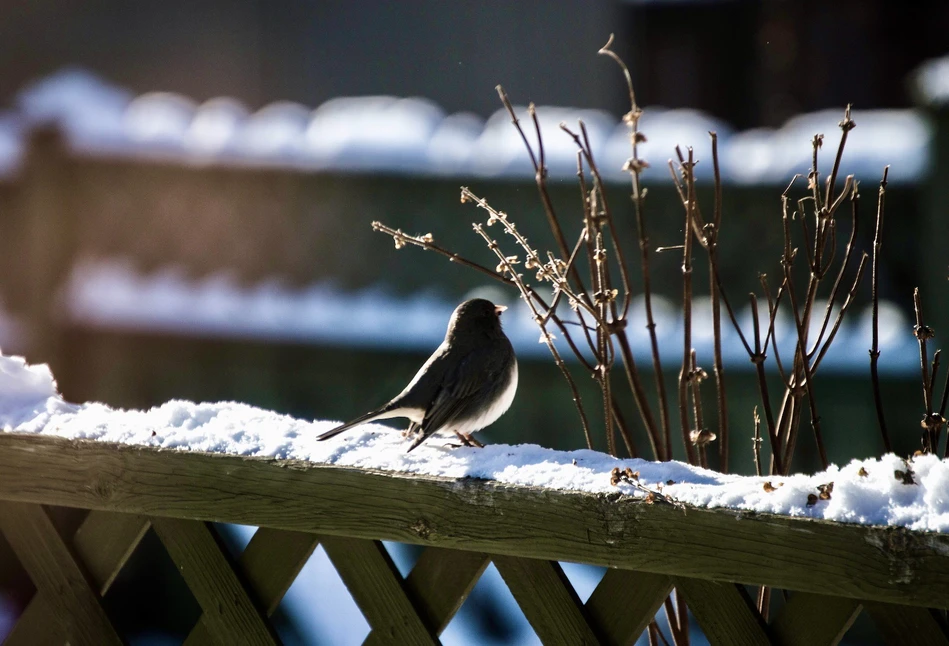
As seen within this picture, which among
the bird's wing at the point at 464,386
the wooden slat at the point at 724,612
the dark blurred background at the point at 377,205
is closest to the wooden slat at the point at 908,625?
the wooden slat at the point at 724,612

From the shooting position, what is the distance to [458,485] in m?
1.44

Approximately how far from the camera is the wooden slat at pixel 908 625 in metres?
1.19

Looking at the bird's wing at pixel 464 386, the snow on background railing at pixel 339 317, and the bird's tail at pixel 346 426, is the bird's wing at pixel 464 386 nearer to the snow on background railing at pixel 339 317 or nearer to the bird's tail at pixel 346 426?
the bird's tail at pixel 346 426

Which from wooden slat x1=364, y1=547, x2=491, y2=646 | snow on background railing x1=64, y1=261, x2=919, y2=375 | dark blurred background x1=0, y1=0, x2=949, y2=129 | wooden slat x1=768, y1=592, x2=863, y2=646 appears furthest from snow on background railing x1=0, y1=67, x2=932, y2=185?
wooden slat x1=768, y1=592, x2=863, y2=646

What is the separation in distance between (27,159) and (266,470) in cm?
490

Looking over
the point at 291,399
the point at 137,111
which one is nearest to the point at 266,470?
the point at 291,399

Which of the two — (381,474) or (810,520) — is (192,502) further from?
(810,520)

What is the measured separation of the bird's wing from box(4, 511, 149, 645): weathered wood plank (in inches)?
32.9

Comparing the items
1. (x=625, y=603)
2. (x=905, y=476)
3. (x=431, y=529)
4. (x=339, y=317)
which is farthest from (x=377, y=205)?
(x=905, y=476)

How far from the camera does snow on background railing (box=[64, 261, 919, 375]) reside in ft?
16.1

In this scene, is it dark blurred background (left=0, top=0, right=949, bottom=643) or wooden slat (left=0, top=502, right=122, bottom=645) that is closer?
wooden slat (left=0, top=502, right=122, bottom=645)

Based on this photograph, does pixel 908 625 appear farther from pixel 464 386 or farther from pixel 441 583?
pixel 464 386

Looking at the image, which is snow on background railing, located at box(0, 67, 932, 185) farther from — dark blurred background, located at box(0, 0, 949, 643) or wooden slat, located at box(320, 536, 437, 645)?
wooden slat, located at box(320, 536, 437, 645)

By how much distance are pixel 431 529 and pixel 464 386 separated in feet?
3.60
